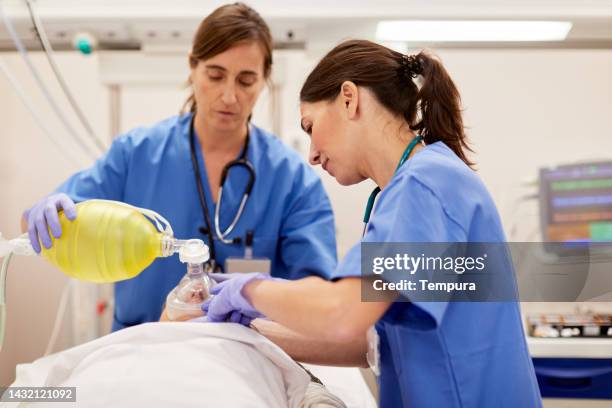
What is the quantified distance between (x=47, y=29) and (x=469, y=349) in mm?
1618

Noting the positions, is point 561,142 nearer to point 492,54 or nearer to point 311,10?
point 492,54

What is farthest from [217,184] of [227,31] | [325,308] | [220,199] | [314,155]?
[325,308]

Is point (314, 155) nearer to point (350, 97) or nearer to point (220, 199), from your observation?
point (350, 97)

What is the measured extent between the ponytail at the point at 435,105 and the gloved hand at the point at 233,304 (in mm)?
426

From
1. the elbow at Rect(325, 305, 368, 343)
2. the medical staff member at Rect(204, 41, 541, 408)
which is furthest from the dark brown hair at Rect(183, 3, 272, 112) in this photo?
the elbow at Rect(325, 305, 368, 343)

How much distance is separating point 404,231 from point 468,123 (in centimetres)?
162

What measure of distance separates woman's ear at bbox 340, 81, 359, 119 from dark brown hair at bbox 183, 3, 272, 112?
22.8 inches

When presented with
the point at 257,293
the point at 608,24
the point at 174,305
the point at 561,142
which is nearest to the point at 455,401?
the point at 257,293

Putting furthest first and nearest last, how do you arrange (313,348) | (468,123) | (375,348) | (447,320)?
(468,123) < (313,348) < (375,348) < (447,320)

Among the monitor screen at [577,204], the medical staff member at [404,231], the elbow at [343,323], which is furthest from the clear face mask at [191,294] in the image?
the monitor screen at [577,204]

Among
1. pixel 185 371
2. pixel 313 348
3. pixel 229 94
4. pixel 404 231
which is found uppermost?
pixel 229 94

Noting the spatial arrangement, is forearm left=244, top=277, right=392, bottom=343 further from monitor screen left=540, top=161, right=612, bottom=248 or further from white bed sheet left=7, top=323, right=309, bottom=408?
monitor screen left=540, top=161, right=612, bottom=248

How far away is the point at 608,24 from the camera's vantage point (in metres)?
1.72

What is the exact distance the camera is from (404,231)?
0.85 metres
